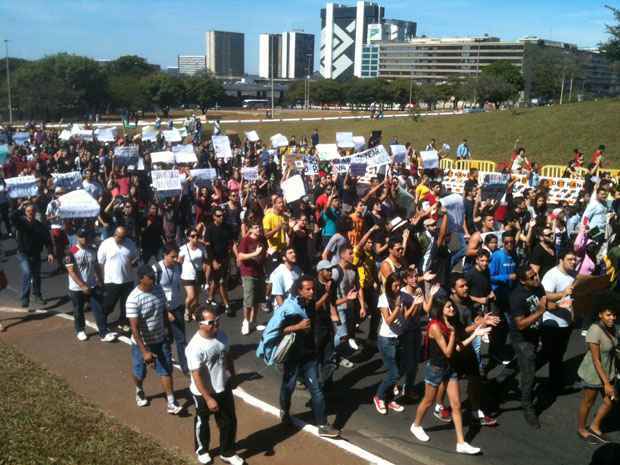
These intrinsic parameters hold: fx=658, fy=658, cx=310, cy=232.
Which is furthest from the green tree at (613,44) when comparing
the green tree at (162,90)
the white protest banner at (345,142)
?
the green tree at (162,90)

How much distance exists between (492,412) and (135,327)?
12.6ft

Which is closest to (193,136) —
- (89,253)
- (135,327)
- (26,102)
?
(89,253)

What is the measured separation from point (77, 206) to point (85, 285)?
115 inches

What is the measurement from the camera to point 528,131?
38188 millimetres

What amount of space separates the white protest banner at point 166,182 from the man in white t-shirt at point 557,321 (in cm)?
866

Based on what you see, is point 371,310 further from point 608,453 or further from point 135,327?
point 608,453

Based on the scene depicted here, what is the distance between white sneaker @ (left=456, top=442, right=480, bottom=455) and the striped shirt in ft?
10.3

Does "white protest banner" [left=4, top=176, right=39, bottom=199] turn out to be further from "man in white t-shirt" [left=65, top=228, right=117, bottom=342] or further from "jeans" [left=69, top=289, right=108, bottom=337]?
"jeans" [left=69, top=289, right=108, bottom=337]

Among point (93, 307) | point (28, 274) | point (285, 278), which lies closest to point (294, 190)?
point (285, 278)

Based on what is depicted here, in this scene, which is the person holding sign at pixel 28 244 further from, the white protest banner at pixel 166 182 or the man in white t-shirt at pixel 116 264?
the white protest banner at pixel 166 182

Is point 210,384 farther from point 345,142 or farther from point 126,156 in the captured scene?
point 345,142

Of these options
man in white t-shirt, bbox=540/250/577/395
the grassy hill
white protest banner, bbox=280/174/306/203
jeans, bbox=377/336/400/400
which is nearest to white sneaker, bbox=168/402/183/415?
jeans, bbox=377/336/400/400

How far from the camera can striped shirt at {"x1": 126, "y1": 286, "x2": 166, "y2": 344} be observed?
662 centimetres

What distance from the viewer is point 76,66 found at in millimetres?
83625
